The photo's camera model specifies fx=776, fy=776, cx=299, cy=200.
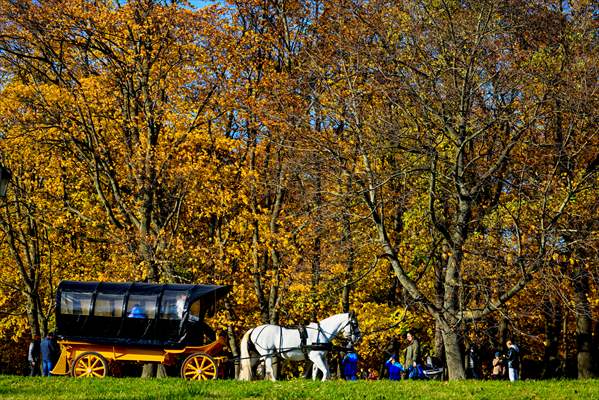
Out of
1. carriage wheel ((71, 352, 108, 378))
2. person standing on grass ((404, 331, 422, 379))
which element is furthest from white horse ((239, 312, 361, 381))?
carriage wheel ((71, 352, 108, 378))

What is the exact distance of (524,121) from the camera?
72.8 feet

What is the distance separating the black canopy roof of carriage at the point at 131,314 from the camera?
20.0 m

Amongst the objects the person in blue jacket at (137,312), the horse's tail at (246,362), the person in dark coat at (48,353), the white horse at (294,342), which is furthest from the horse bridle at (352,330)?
the person in dark coat at (48,353)

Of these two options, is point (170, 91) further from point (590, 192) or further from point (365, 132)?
point (590, 192)

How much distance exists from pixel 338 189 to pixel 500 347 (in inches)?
664

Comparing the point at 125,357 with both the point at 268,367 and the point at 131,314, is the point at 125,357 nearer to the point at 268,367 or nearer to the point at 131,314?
the point at 131,314

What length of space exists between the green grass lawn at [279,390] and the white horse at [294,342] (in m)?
3.79

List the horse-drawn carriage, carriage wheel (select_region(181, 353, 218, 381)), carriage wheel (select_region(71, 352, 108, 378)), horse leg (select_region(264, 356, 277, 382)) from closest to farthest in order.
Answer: carriage wheel (select_region(181, 353, 218, 381)) < carriage wheel (select_region(71, 352, 108, 378)) < the horse-drawn carriage < horse leg (select_region(264, 356, 277, 382))

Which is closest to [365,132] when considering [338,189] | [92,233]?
[338,189]

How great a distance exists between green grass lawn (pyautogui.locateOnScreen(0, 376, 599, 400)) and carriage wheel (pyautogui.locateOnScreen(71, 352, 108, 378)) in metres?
2.53

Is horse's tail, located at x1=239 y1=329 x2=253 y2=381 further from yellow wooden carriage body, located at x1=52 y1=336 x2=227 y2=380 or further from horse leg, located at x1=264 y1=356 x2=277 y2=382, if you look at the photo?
yellow wooden carriage body, located at x1=52 y1=336 x2=227 y2=380

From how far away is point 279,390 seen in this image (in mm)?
15031

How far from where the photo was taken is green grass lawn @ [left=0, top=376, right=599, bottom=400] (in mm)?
14344

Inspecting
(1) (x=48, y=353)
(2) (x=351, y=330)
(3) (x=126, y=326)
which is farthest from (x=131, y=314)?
(2) (x=351, y=330)
